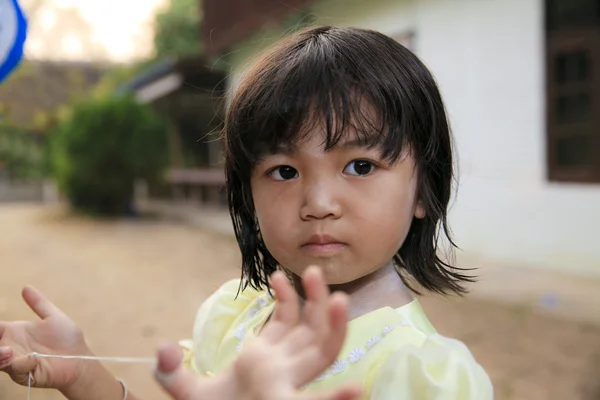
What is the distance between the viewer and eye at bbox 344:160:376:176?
3.25ft

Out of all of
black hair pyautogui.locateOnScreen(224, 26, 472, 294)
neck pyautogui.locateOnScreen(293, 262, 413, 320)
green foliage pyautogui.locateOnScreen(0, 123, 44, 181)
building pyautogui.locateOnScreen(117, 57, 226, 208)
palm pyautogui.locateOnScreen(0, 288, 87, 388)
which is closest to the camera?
black hair pyautogui.locateOnScreen(224, 26, 472, 294)

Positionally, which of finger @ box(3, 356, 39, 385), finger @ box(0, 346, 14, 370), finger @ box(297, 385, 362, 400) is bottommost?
finger @ box(3, 356, 39, 385)

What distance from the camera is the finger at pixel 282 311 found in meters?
0.73

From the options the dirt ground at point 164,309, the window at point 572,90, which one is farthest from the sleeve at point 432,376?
the window at point 572,90

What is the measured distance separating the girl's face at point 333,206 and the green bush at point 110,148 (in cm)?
1010

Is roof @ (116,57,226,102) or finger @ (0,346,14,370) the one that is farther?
roof @ (116,57,226,102)

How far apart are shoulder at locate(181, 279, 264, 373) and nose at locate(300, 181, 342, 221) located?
0.44m

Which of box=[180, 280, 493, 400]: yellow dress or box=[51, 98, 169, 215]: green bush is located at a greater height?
box=[51, 98, 169, 215]: green bush

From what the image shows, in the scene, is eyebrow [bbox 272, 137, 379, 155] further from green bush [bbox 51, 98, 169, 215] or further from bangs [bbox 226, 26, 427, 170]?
green bush [bbox 51, 98, 169, 215]

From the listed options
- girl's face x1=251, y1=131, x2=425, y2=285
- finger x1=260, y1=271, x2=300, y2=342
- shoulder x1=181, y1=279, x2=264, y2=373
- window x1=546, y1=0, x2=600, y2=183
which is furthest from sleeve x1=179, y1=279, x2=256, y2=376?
window x1=546, y1=0, x2=600, y2=183

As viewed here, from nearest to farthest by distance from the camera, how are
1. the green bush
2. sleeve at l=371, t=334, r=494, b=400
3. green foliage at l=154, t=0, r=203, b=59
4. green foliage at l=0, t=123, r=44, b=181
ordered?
sleeve at l=371, t=334, r=494, b=400
the green bush
green foliage at l=0, t=123, r=44, b=181
green foliage at l=154, t=0, r=203, b=59

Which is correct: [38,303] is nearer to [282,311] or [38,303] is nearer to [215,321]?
[215,321]

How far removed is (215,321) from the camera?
1343 millimetres

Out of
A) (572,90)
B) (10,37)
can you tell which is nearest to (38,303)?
(10,37)
